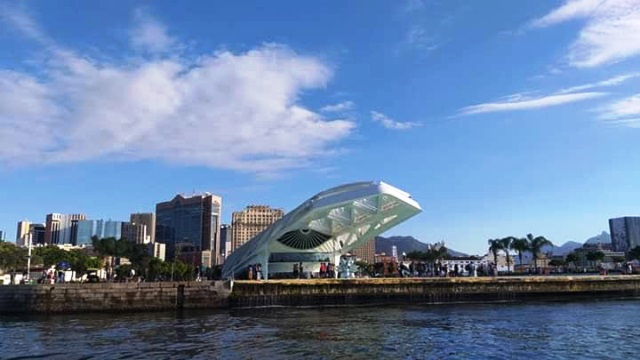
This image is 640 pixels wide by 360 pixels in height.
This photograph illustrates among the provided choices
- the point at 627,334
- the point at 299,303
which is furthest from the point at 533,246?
the point at 627,334

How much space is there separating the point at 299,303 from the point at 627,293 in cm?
3242

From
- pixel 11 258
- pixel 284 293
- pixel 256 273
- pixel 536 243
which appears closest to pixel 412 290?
pixel 284 293

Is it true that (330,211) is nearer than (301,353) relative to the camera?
No

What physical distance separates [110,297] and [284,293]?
13.3 metres

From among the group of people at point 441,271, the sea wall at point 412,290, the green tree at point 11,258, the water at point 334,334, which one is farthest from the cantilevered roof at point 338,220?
the green tree at point 11,258

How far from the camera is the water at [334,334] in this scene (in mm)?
21391

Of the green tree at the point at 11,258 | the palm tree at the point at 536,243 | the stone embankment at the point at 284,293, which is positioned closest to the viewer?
the stone embankment at the point at 284,293

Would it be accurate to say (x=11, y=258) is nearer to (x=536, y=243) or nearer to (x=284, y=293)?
(x=284, y=293)

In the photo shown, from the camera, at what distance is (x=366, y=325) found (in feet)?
97.8

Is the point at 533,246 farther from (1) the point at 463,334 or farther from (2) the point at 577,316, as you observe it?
(1) the point at 463,334

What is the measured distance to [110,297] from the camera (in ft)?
132

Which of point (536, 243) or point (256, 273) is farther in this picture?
point (536, 243)

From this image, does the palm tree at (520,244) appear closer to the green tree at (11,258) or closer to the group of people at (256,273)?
the group of people at (256,273)

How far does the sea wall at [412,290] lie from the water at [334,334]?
4.03m
